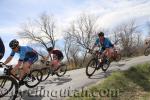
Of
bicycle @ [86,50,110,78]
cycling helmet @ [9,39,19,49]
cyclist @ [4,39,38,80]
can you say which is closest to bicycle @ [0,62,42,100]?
cyclist @ [4,39,38,80]

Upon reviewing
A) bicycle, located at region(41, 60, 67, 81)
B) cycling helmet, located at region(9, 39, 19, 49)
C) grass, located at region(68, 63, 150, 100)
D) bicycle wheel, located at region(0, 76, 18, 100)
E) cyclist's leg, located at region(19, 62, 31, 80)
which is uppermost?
cycling helmet, located at region(9, 39, 19, 49)

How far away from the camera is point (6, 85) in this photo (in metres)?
10.1

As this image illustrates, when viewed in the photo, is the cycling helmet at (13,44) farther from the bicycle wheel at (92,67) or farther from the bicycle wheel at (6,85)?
the bicycle wheel at (92,67)

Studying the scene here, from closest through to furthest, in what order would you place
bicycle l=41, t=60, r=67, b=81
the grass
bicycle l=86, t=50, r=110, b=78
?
the grass
bicycle l=86, t=50, r=110, b=78
bicycle l=41, t=60, r=67, b=81

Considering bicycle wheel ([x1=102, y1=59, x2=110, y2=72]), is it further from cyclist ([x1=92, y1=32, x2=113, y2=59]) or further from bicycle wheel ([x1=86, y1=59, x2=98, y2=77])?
bicycle wheel ([x1=86, y1=59, x2=98, y2=77])

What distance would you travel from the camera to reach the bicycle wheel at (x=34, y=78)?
1170cm

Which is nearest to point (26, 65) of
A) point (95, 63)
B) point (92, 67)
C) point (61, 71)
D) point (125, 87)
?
point (92, 67)

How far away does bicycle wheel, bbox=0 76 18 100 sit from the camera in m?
9.88

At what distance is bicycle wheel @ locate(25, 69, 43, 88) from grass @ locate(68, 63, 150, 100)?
2.47 meters

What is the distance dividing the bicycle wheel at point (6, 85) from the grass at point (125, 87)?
78.3 inches

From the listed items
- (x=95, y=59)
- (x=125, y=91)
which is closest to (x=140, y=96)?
(x=125, y=91)

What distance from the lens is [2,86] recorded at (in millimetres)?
9945

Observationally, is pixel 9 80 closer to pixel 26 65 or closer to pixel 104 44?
pixel 26 65

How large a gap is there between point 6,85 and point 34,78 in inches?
81.3
